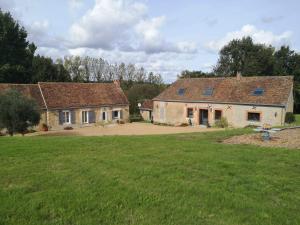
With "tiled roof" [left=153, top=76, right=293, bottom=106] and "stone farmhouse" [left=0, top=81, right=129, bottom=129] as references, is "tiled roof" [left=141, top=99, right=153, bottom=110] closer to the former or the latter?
"stone farmhouse" [left=0, top=81, right=129, bottom=129]

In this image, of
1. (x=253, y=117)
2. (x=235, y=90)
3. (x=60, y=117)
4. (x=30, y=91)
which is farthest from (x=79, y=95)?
(x=253, y=117)

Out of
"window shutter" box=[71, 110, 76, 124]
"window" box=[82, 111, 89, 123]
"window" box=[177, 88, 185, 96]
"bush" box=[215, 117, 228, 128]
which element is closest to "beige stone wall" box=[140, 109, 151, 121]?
"window" box=[177, 88, 185, 96]

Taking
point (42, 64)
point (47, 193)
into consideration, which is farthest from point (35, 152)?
point (42, 64)

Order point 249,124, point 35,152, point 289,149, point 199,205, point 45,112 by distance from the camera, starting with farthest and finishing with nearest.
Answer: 1. point 45,112
2. point 249,124
3. point 289,149
4. point 35,152
5. point 199,205

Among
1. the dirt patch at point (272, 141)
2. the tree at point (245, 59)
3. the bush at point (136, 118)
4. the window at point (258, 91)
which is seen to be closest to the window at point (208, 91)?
the window at point (258, 91)

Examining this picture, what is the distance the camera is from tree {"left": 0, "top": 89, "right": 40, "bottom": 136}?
69.9ft

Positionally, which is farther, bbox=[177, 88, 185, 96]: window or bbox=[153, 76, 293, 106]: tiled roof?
bbox=[177, 88, 185, 96]: window

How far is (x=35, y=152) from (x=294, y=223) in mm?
7474

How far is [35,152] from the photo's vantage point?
9359 millimetres

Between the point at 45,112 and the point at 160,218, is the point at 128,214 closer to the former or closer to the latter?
the point at 160,218

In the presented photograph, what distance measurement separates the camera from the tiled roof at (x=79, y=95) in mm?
32781

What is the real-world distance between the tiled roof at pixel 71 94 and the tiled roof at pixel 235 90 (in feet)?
21.3

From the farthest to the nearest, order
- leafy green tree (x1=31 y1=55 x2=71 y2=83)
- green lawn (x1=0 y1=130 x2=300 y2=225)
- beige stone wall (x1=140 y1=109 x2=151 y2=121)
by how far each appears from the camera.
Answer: leafy green tree (x1=31 y1=55 x2=71 y2=83)
beige stone wall (x1=140 y1=109 x2=151 y2=121)
green lawn (x1=0 y1=130 x2=300 y2=225)

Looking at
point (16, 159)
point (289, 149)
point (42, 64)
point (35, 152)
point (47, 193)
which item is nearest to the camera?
point (47, 193)
